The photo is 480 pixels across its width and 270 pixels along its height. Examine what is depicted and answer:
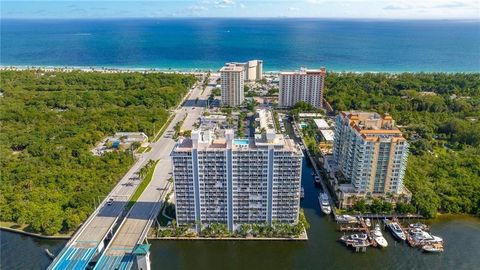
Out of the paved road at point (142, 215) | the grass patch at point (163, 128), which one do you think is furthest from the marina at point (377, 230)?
the grass patch at point (163, 128)

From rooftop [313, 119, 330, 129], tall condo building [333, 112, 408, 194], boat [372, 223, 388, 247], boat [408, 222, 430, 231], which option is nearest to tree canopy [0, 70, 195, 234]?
rooftop [313, 119, 330, 129]

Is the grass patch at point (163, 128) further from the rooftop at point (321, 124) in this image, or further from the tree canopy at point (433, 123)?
the tree canopy at point (433, 123)

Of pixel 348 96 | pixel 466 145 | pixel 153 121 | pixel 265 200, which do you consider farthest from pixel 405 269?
pixel 348 96

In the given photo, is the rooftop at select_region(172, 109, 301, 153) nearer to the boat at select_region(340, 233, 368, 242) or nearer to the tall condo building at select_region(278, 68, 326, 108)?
the boat at select_region(340, 233, 368, 242)

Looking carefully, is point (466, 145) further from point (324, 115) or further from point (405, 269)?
point (405, 269)

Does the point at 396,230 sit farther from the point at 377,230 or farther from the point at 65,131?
the point at 65,131

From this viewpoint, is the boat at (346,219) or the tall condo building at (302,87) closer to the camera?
the boat at (346,219)
